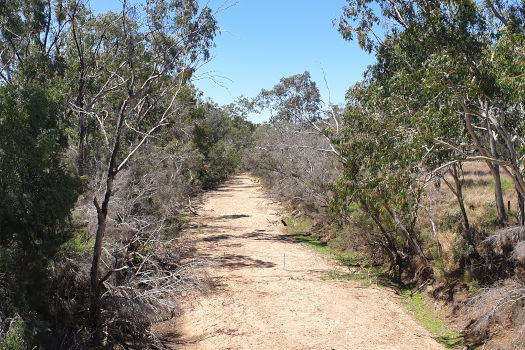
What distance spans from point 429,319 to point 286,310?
12.1 ft

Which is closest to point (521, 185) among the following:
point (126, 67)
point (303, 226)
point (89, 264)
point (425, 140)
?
point (425, 140)

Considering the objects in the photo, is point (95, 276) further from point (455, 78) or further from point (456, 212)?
point (456, 212)

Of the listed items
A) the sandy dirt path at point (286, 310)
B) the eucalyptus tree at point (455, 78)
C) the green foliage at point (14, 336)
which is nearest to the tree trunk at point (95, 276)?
the sandy dirt path at point (286, 310)

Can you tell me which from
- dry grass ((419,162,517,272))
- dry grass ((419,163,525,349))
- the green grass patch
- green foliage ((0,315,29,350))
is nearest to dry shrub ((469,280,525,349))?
dry grass ((419,163,525,349))

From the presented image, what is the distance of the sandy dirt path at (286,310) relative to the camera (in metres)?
10.1

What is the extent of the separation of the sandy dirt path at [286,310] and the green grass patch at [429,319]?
0.24 meters

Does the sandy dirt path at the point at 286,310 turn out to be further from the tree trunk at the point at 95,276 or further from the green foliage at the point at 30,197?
the green foliage at the point at 30,197

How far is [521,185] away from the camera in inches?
363

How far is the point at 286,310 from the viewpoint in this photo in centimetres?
1192

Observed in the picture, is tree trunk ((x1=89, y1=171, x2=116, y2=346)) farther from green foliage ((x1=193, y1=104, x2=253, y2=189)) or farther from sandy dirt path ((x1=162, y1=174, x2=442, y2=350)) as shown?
green foliage ((x1=193, y1=104, x2=253, y2=189))

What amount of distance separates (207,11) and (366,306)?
8594mm

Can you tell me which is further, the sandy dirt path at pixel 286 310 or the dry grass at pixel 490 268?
the sandy dirt path at pixel 286 310

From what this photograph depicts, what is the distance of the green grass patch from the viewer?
10.0m

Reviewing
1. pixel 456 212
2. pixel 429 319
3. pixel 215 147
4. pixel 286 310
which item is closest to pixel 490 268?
pixel 429 319
